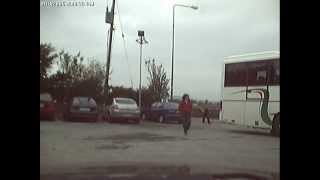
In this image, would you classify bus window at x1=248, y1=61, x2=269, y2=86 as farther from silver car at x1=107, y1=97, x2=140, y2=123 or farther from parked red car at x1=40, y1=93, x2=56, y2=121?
parked red car at x1=40, y1=93, x2=56, y2=121

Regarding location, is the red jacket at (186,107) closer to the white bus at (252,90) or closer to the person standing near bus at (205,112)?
the person standing near bus at (205,112)

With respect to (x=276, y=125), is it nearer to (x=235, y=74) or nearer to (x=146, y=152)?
(x=235, y=74)

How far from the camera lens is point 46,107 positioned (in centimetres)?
679

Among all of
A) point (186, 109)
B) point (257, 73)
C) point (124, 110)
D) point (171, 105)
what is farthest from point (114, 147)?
point (257, 73)

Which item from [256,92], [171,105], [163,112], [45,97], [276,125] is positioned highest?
[256,92]

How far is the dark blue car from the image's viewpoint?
7027mm

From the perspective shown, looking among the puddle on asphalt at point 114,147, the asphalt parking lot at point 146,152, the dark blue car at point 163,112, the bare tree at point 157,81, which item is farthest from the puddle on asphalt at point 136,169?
the bare tree at point 157,81

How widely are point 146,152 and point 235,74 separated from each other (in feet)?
6.11

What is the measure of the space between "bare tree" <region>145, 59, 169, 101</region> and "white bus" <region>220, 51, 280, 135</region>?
2.84 feet

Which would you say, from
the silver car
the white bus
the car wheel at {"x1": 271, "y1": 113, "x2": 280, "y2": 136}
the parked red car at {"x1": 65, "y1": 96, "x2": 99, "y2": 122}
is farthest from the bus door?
the parked red car at {"x1": 65, "y1": 96, "x2": 99, "y2": 122}

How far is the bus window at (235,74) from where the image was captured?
7.18 meters

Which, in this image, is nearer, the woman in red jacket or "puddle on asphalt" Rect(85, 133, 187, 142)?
"puddle on asphalt" Rect(85, 133, 187, 142)

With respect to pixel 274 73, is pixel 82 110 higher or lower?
lower
